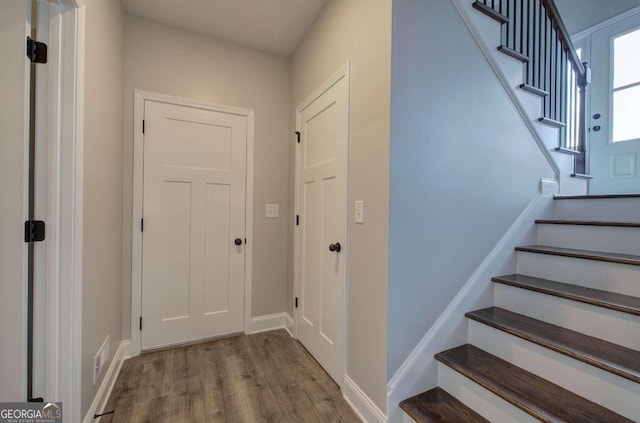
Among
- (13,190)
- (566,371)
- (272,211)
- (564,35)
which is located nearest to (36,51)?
(13,190)

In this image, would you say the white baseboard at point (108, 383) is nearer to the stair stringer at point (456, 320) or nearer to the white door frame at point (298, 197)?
the white door frame at point (298, 197)

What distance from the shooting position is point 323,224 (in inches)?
80.3

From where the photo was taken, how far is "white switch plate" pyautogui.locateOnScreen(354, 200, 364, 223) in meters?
1.56

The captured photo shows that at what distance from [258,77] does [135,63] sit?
3.31 feet

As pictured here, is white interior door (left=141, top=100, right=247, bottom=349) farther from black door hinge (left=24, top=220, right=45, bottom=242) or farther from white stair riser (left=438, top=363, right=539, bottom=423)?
white stair riser (left=438, top=363, right=539, bottom=423)

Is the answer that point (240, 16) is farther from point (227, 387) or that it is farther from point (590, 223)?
point (590, 223)

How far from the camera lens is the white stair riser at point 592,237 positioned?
60.2 inches

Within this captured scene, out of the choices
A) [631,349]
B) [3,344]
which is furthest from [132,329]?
[631,349]

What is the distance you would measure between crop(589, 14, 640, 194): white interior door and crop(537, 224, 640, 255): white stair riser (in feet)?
5.93

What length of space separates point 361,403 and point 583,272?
4.88 ft

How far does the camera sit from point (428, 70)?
4.82 feet

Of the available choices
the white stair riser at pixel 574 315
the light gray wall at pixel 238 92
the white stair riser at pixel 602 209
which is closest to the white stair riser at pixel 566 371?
the white stair riser at pixel 574 315

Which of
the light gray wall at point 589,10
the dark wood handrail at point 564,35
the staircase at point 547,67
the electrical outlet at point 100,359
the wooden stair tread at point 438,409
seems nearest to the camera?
the wooden stair tread at point 438,409

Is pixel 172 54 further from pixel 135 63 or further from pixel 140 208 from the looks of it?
pixel 140 208
